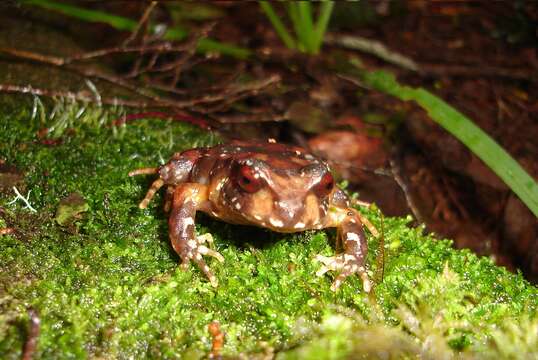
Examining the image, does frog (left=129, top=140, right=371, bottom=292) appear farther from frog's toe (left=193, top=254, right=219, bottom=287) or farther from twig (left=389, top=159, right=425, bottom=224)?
twig (left=389, top=159, right=425, bottom=224)

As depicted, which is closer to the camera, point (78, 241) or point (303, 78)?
point (78, 241)

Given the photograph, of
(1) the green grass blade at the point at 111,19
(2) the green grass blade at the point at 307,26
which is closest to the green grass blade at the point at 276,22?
(2) the green grass blade at the point at 307,26

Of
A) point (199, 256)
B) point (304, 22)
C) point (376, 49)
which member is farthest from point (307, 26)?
point (199, 256)

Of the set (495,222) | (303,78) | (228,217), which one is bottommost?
(495,222)

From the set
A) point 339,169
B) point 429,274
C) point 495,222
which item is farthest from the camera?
point 339,169

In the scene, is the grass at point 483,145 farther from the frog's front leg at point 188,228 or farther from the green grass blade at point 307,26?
the frog's front leg at point 188,228

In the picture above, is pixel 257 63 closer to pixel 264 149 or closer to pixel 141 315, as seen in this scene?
pixel 264 149

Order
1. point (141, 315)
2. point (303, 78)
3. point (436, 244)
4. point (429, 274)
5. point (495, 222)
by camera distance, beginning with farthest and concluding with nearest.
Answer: point (303, 78) → point (495, 222) → point (436, 244) → point (429, 274) → point (141, 315)

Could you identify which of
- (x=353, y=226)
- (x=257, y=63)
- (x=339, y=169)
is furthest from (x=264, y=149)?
(x=257, y=63)
